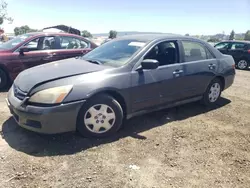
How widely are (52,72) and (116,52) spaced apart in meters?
1.18

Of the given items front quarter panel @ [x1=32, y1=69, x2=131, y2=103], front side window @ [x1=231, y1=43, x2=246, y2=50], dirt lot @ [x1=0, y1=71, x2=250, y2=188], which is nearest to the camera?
dirt lot @ [x1=0, y1=71, x2=250, y2=188]

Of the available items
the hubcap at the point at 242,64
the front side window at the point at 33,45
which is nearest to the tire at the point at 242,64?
the hubcap at the point at 242,64

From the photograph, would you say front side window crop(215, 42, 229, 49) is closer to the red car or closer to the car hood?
the red car

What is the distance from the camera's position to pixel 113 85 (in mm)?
3479

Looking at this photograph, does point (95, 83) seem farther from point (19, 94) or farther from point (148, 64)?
point (19, 94)

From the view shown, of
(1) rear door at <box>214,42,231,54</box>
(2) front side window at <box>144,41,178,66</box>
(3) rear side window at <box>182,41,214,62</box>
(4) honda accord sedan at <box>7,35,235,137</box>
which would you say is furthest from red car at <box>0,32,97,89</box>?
(1) rear door at <box>214,42,231,54</box>

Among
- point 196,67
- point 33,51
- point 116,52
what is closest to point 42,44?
point 33,51

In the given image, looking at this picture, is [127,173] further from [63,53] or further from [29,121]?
[63,53]

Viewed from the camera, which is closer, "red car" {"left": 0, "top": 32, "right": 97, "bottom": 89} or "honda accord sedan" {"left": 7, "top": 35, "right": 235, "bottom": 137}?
"honda accord sedan" {"left": 7, "top": 35, "right": 235, "bottom": 137}

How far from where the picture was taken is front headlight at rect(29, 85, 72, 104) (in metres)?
3.09

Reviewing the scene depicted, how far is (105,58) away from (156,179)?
2223 millimetres

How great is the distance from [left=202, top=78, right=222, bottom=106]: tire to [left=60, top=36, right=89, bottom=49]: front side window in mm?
3882

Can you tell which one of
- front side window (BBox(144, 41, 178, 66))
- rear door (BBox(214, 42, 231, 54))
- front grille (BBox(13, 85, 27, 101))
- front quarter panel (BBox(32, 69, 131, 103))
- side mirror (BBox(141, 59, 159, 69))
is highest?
rear door (BBox(214, 42, 231, 54))

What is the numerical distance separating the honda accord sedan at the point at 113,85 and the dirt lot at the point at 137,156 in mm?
293
